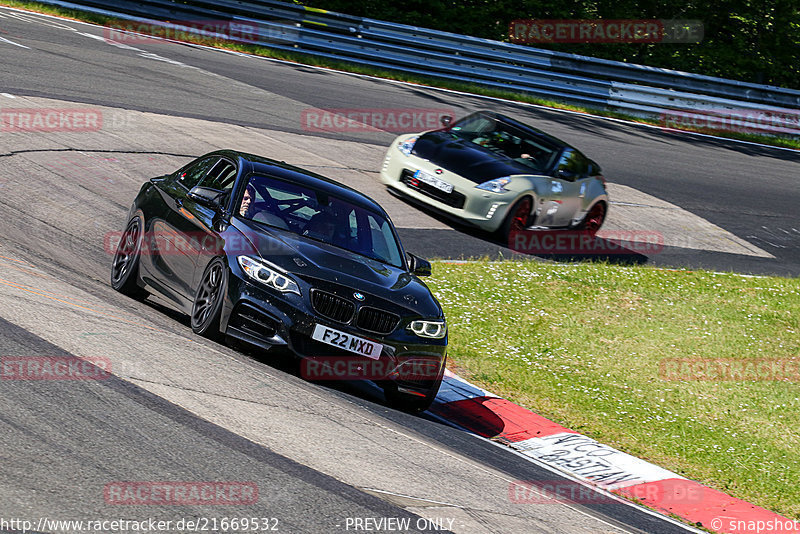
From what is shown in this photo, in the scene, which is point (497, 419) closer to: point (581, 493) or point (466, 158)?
point (581, 493)

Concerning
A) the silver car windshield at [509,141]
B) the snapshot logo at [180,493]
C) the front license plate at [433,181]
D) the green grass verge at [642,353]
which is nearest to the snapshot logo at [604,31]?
the silver car windshield at [509,141]

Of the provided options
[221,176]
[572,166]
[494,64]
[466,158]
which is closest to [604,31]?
[494,64]

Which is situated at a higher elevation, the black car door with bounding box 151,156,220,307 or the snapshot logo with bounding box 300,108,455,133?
the snapshot logo with bounding box 300,108,455,133

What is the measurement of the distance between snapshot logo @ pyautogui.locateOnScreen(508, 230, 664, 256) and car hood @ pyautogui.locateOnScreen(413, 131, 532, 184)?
95 cm

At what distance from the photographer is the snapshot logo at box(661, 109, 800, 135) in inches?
1049

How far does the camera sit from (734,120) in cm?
2689

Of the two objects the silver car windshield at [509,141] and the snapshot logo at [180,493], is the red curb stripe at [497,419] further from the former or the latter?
the silver car windshield at [509,141]

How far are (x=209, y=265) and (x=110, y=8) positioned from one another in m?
17.6

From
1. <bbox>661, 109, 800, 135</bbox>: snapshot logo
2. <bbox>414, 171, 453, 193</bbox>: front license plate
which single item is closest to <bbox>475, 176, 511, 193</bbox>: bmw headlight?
<bbox>414, 171, 453, 193</bbox>: front license plate

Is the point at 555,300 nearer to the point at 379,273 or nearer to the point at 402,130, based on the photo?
the point at 379,273

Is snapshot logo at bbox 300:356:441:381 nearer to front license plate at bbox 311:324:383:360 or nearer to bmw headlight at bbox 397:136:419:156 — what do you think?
front license plate at bbox 311:324:383:360

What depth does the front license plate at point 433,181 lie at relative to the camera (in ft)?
45.7

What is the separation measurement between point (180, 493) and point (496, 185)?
973 cm

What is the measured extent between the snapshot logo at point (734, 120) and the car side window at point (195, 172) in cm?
1974
